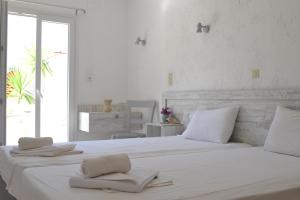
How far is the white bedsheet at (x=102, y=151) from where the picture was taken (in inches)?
75.0

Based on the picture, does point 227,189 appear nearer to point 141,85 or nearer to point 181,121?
point 181,121

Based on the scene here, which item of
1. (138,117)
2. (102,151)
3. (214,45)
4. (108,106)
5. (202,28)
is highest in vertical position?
(202,28)

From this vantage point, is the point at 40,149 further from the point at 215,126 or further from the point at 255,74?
the point at 255,74

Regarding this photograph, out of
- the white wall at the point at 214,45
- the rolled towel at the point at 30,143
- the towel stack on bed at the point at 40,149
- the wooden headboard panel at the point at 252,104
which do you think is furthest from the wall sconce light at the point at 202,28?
the rolled towel at the point at 30,143

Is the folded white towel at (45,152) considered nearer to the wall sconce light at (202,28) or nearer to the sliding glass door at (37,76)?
the wall sconce light at (202,28)

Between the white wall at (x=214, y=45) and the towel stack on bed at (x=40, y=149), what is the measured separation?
174 centimetres

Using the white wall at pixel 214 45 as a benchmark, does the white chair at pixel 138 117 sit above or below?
below

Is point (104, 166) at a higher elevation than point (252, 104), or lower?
lower

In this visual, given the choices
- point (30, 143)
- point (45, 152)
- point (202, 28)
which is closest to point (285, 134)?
point (202, 28)

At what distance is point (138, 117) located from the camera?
15.1 ft

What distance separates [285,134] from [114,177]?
148 centimetres

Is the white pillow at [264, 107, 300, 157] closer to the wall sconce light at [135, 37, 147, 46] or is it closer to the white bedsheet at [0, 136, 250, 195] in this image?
the white bedsheet at [0, 136, 250, 195]

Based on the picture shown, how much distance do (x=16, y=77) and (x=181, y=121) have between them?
2.29 meters

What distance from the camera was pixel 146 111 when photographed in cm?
454
